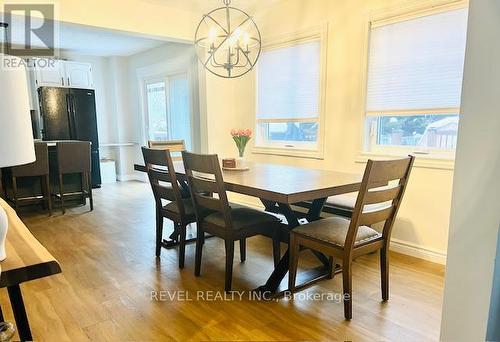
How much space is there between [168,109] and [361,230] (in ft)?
15.7

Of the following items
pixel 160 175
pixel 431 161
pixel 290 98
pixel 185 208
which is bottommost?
pixel 185 208

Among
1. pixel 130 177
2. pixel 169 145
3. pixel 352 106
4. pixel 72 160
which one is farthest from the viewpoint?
pixel 130 177

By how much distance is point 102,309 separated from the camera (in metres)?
2.13

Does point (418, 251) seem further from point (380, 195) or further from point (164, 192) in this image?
point (164, 192)

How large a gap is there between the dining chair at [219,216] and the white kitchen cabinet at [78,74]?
4.86m

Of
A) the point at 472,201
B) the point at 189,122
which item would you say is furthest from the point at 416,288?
the point at 189,122

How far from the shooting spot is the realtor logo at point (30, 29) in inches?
135

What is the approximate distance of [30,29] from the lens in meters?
4.95

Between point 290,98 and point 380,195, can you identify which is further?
point 290,98

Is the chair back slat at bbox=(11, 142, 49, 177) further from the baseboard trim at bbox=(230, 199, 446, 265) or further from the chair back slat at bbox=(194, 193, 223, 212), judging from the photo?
the baseboard trim at bbox=(230, 199, 446, 265)

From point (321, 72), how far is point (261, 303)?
243cm

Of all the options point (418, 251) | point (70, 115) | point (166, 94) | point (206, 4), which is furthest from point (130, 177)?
point (418, 251)

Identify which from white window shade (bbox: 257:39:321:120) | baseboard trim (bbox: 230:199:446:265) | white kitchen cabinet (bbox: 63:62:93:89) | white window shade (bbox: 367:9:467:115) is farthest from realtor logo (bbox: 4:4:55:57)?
baseboard trim (bbox: 230:199:446:265)

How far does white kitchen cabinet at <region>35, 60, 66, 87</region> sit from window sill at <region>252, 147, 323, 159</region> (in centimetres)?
389
